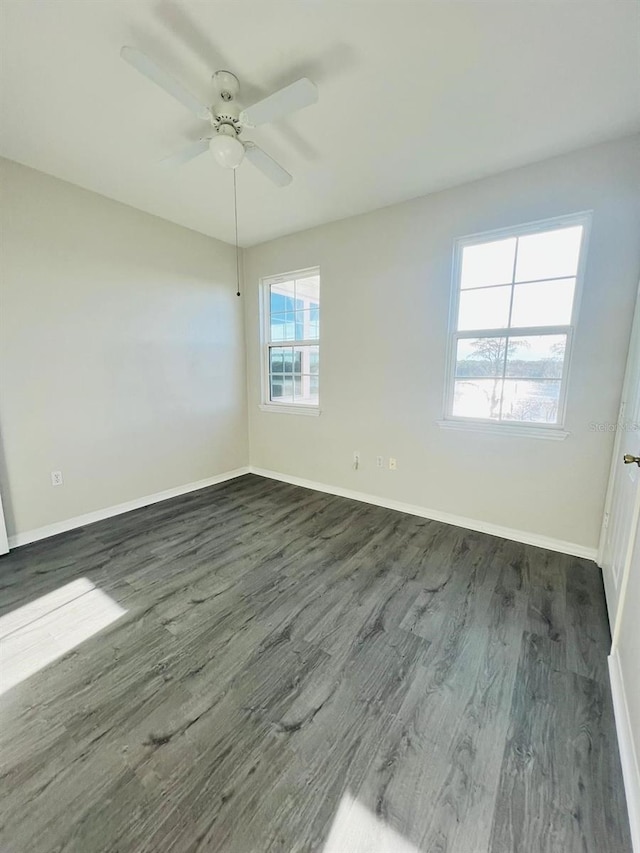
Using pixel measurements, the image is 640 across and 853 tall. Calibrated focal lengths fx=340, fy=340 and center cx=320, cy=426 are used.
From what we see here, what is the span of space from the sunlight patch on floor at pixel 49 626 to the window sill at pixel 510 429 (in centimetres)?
264

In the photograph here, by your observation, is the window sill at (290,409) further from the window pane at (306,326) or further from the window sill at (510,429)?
the window sill at (510,429)

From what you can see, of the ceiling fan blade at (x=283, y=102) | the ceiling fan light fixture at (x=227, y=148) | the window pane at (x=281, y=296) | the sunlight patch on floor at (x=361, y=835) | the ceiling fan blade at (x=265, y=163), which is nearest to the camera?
the sunlight patch on floor at (x=361, y=835)

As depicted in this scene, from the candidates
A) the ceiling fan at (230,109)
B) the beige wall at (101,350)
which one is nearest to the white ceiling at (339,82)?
the ceiling fan at (230,109)

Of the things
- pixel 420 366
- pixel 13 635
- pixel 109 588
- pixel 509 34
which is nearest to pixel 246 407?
pixel 420 366

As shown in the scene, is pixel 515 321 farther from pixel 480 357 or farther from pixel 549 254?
pixel 549 254

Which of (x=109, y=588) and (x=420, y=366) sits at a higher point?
(x=420, y=366)

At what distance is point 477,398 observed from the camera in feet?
9.05

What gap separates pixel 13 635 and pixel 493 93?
12.1 feet

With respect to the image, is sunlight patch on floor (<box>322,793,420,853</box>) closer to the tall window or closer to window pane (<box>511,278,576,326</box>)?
the tall window

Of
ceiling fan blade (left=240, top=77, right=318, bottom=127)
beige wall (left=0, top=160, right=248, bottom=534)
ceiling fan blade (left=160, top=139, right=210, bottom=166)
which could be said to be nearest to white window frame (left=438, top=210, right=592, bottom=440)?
ceiling fan blade (left=240, top=77, right=318, bottom=127)

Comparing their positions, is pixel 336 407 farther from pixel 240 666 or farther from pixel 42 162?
pixel 42 162

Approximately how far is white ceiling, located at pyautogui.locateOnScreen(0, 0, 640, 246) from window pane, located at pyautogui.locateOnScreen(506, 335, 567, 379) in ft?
3.93

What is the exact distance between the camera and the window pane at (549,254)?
2307mm

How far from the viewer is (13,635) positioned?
5.60 ft
